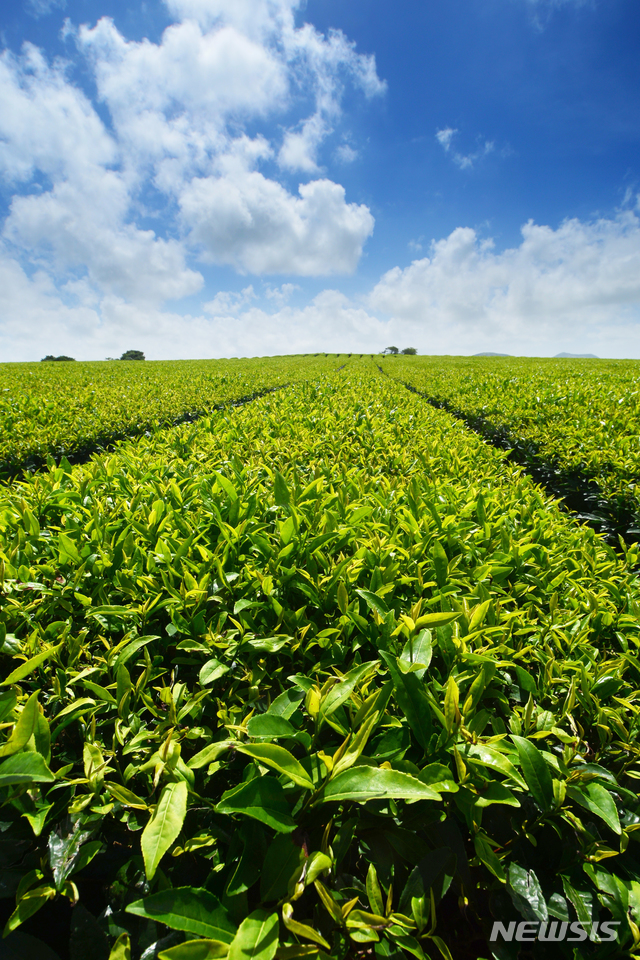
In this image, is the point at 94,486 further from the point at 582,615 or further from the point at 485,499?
the point at 582,615

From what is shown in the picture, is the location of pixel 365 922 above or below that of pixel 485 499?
below

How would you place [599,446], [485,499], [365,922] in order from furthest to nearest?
[599,446]
[485,499]
[365,922]

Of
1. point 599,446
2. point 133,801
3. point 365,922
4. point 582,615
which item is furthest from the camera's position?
point 599,446

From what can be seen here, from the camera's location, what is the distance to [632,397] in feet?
23.3

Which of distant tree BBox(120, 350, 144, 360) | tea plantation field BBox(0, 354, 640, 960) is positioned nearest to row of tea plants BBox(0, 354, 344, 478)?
tea plantation field BBox(0, 354, 640, 960)

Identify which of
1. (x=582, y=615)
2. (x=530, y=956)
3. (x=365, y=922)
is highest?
(x=582, y=615)

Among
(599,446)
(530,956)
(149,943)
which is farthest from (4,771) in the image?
(599,446)

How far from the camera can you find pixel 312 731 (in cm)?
123

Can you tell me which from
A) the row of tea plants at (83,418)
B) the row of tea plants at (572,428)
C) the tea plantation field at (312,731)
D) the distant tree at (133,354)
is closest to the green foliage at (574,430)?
the row of tea plants at (572,428)

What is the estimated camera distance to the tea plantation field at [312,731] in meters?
0.91

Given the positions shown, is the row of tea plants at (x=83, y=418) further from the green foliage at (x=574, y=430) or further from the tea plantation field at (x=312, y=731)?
the green foliage at (x=574, y=430)

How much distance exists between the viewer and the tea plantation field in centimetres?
91

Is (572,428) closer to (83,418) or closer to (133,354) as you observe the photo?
(83,418)

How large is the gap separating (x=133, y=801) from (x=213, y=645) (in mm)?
469
